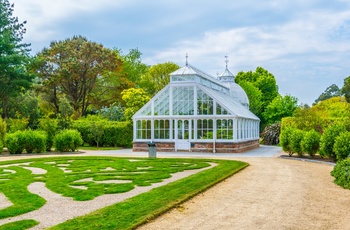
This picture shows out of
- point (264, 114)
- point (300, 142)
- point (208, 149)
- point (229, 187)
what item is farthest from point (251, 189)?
point (264, 114)

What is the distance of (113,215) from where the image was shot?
679 centimetres

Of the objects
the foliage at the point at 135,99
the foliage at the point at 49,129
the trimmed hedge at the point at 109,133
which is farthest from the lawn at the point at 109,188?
the foliage at the point at 135,99

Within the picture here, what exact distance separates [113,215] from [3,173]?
7531 mm

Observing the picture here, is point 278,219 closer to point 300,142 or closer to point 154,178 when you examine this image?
point 154,178

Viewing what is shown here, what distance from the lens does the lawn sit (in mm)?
6516

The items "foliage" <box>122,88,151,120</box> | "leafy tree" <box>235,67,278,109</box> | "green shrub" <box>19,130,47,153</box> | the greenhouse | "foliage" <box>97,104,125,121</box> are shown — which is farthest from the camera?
"leafy tree" <box>235,67,278,109</box>

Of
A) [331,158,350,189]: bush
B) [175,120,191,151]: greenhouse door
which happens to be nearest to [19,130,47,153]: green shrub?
[175,120,191,151]: greenhouse door

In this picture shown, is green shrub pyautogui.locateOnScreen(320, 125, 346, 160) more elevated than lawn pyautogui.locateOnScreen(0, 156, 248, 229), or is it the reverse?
green shrub pyautogui.locateOnScreen(320, 125, 346, 160)

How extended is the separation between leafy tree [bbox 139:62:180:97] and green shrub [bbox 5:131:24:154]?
2946 centimetres

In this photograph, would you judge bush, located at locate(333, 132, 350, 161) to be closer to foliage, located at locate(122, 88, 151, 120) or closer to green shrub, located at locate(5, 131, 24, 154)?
green shrub, located at locate(5, 131, 24, 154)

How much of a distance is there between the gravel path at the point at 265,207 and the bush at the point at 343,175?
0.79 ft

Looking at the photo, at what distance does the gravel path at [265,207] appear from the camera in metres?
6.49

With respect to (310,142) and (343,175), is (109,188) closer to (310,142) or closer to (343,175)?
(343,175)

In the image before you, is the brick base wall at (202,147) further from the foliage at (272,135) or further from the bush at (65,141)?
the foliage at (272,135)
